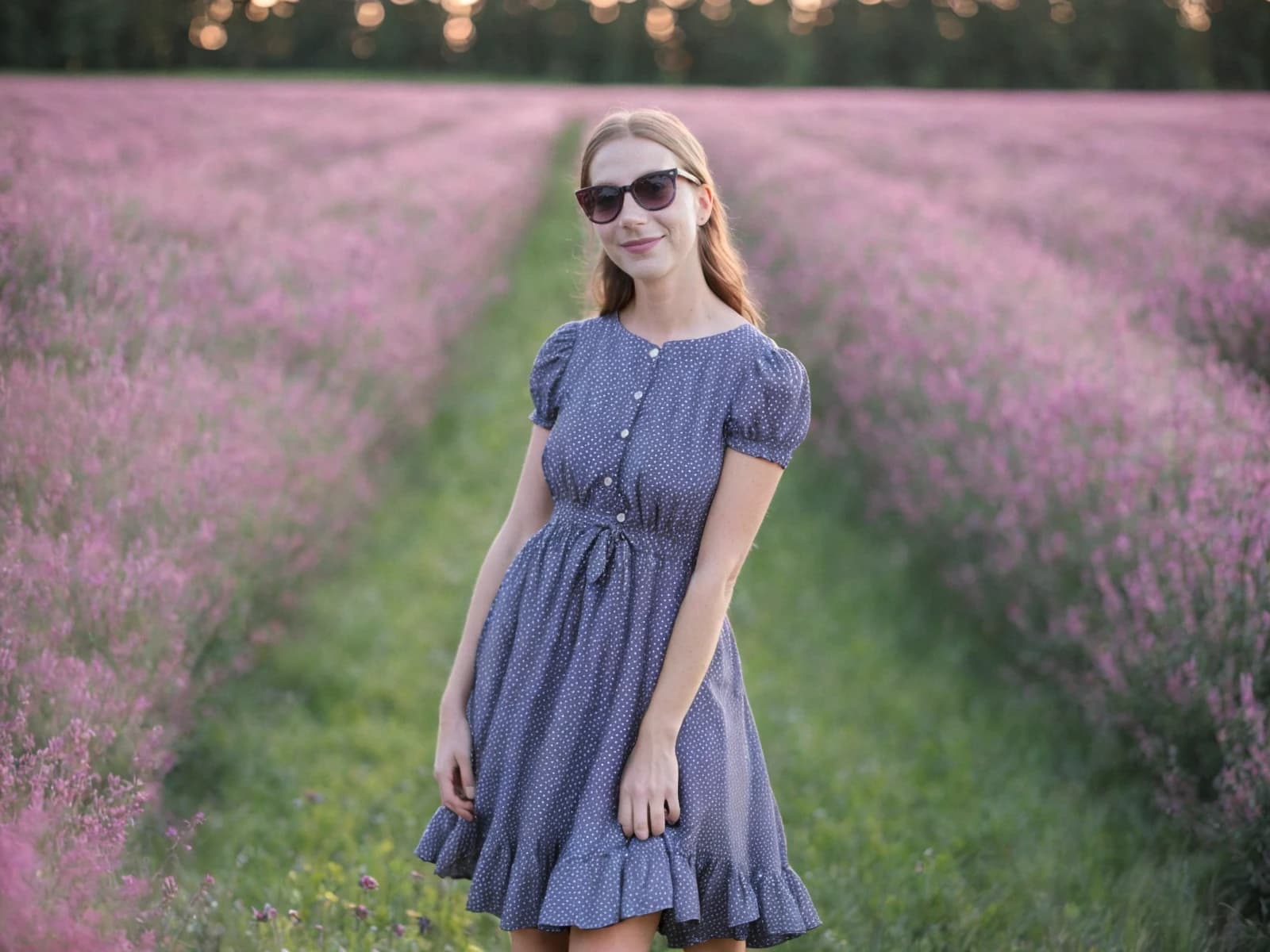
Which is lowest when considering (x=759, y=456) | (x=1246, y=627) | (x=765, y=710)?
(x=765, y=710)

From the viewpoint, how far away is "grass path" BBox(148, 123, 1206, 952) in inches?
120

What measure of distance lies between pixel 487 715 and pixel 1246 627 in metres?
2.22

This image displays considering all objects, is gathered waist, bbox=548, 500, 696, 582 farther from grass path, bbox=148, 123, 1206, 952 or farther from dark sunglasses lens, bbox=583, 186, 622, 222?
grass path, bbox=148, 123, 1206, 952

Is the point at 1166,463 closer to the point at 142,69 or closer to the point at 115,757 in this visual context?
the point at 115,757

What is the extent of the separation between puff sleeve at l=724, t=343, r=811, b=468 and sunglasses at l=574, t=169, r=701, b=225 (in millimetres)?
350

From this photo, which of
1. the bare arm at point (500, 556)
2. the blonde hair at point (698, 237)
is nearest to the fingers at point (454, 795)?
the bare arm at point (500, 556)

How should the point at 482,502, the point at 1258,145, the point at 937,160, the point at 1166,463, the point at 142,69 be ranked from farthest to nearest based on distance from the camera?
the point at 142,69 → the point at 937,160 → the point at 1258,145 → the point at 482,502 → the point at 1166,463

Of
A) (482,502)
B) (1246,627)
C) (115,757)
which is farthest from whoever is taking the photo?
(482,502)

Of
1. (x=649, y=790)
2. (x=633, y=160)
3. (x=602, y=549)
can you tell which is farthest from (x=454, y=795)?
(x=633, y=160)

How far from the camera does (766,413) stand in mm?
1978

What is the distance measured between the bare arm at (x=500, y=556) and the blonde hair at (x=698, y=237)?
33 cm

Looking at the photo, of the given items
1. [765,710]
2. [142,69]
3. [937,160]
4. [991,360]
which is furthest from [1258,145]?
[142,69]

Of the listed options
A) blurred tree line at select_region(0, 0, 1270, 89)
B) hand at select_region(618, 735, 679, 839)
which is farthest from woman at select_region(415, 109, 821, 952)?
blurred tree line at select_region(0, 0, 1270, 89)

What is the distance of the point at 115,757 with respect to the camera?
9.22 ft
